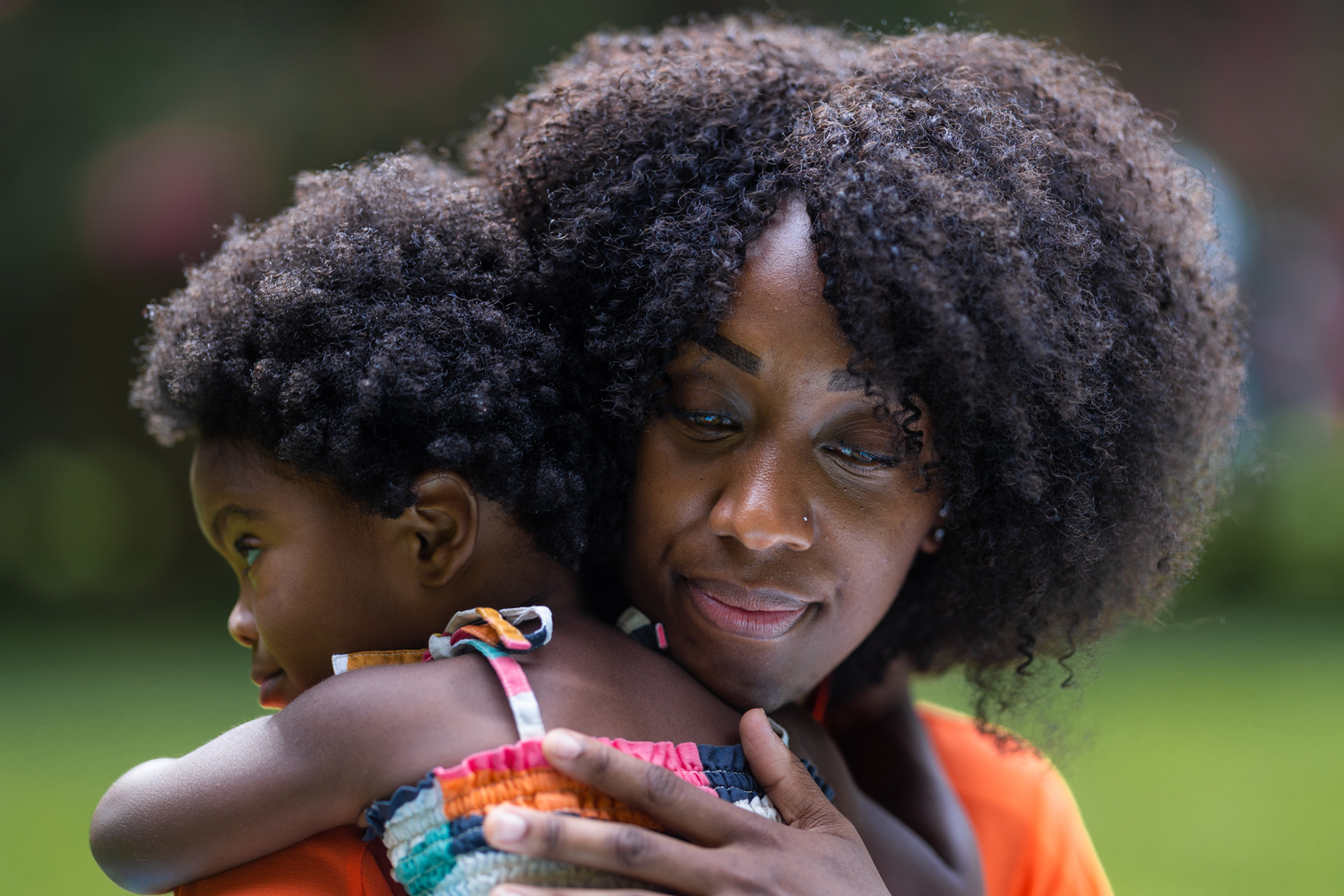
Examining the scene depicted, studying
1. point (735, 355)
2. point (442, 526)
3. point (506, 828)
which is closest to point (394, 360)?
point (442, 526)

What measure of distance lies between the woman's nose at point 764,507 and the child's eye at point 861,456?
0.08 metres

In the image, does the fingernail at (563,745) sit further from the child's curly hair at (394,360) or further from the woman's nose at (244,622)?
the woman's nose at (244,622)

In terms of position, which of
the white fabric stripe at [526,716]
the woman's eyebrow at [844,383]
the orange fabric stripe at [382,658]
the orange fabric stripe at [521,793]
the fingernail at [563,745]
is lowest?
the orange fabric stripe at [521,793]

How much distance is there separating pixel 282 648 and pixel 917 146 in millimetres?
1351

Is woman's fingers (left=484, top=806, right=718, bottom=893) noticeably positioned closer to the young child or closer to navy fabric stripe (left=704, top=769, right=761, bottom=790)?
the young child

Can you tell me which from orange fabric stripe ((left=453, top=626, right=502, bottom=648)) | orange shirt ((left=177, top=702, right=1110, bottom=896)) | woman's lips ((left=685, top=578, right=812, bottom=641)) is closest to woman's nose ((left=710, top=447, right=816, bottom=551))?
woman's lips ((left=685, top=578, right=812, bottom=641))

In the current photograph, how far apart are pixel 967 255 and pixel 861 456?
36cm

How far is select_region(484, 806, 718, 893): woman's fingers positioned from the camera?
1.50 m

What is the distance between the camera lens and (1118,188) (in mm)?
2100

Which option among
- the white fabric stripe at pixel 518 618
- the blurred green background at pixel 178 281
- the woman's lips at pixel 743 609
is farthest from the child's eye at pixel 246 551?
the blurred green background at pixel 178 281

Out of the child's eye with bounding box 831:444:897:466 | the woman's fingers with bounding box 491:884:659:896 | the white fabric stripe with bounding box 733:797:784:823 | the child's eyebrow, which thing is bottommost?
the woman's fingers with bounding box 491:884:659:896

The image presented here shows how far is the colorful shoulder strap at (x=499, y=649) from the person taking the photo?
165 centimetres

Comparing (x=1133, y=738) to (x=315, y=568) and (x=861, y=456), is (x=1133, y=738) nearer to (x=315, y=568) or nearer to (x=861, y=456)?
(x=861, y=456)

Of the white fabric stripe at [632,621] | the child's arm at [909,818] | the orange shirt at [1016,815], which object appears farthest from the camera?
the orange shirt at [1016,815]
